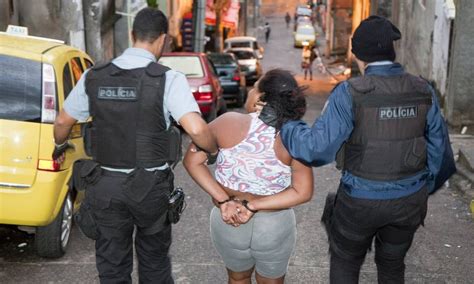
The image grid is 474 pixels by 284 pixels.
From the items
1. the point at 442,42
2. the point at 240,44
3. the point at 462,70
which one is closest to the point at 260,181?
the point at 462,70

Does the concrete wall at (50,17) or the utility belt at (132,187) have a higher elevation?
the concrete wall at (50,17)

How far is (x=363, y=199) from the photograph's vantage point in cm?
366

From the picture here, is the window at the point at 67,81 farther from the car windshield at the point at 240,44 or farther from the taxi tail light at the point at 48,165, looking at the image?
the car windshield at the point at 240,44

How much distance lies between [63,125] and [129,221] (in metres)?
0.70

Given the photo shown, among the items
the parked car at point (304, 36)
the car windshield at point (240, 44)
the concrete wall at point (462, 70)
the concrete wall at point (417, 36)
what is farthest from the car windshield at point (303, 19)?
Answer: the concrete wall at point (462, 70)

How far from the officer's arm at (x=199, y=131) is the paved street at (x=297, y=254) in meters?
1.36

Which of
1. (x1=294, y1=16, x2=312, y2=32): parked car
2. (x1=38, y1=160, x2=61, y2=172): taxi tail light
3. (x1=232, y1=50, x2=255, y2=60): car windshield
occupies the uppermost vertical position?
(x1=38, y1=160, x2=61, y2=172): taxi tail light

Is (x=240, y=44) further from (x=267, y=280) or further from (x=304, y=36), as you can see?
(x=267, y=280)

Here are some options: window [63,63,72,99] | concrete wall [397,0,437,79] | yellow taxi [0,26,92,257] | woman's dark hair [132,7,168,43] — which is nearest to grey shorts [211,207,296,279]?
woman's dark hair [132,7,168,43]

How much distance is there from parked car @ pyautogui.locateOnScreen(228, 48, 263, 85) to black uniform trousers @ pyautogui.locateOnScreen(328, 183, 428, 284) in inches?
1020

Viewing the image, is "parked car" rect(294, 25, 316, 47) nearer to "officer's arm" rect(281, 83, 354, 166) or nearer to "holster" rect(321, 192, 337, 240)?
"holster" rect(321, 192, 337, 240)

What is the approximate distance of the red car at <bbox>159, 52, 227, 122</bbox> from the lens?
1385 centimetres

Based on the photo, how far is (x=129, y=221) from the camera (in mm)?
3977

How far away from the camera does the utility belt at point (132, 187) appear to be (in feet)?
12.7
